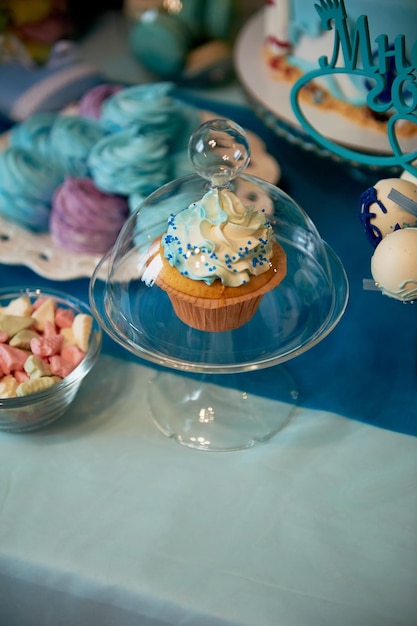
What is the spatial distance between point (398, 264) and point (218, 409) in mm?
288

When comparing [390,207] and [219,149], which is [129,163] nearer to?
[219,149]

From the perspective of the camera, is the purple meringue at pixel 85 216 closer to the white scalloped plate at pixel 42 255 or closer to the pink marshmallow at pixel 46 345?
the white scalloped plate at pixel 42 255

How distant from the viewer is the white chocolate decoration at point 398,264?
69cm

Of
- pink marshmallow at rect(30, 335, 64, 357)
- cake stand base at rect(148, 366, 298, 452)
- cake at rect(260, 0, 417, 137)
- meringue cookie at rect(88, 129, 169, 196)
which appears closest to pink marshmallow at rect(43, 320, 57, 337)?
pink marshmallow at rect(30, 335, 64, 357)

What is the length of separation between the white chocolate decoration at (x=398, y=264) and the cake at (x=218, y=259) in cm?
11

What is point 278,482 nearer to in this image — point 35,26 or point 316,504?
point 316,504

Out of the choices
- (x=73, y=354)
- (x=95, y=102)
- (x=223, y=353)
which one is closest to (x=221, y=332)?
(x=223, y=353)

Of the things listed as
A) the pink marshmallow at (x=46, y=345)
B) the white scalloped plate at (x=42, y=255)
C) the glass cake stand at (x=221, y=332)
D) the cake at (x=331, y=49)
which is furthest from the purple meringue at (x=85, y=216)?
the cake at (x=331, y=49)

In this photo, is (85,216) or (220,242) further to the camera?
(85,216)

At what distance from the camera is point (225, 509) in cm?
77

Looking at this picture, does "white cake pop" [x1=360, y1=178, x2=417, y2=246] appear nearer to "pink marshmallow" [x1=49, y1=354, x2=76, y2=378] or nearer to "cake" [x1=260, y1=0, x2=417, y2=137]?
"cake" [x1=260, y1=0, x2=417, y2=137]

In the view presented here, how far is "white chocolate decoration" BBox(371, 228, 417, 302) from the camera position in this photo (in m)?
0.69

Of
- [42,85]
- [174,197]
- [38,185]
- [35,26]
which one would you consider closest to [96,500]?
[174,197]

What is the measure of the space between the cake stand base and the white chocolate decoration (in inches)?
8.7
